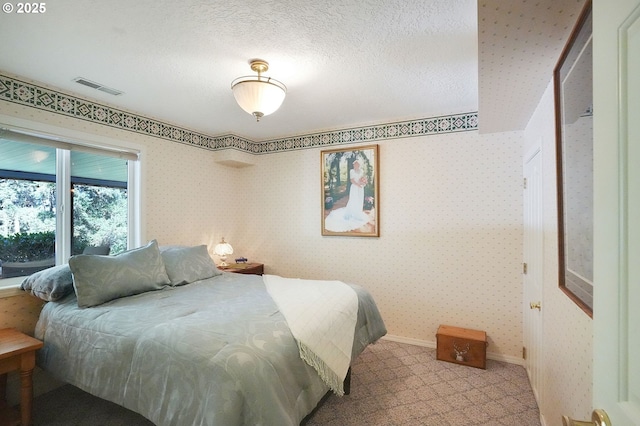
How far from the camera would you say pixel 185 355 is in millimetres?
1443

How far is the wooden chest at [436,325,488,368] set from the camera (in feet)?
9.18

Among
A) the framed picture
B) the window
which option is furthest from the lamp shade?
the framed picture

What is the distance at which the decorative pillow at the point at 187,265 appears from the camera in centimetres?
280

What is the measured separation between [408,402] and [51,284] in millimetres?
2830

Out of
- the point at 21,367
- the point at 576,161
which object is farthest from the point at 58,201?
the point at 576,161

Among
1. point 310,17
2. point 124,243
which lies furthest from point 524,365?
point 124,243

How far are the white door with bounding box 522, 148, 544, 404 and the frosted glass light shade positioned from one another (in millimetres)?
1874

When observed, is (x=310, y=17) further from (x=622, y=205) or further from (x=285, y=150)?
(x=285, y=150)

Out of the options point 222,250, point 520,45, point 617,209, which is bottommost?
point 222,250

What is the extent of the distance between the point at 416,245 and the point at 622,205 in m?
2.90

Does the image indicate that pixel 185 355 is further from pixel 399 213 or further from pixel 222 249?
pixel 399 213

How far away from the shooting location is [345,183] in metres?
3.75

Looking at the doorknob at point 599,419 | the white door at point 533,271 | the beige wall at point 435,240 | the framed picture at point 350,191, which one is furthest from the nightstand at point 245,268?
the doorknob at point 599,419

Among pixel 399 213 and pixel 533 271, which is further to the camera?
pixel 399 213
